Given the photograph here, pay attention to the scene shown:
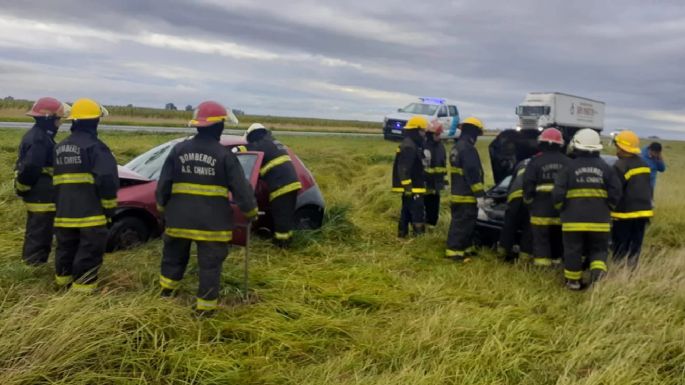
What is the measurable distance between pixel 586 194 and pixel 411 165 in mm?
2499

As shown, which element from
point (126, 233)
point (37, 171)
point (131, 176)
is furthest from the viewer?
point (131, 176)

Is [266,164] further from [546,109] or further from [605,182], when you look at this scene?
[546,109]

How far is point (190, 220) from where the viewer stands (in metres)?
4.21

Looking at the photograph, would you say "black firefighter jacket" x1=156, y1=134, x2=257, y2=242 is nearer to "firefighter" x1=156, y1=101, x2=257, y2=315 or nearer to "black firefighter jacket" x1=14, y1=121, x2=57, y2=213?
"firefighter" x1=156, y1=101, x2=257, y2=315

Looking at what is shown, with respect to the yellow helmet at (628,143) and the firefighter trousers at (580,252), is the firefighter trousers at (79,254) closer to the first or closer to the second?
the firefighter trousers at (580,252)

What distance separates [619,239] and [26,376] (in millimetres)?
5843

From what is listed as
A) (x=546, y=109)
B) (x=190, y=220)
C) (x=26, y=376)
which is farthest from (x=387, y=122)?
(x=26, y=376)

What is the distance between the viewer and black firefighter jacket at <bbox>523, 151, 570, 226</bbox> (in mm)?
5801

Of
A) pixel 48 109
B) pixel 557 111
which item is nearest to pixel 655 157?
pixel 48 109

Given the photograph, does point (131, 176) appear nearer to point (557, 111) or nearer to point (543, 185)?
point (543, 185)

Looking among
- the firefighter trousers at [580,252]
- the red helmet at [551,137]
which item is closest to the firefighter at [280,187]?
the red helmet at [551,137]

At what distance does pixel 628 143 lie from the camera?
240 inches

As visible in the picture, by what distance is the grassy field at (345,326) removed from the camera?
3.32 m

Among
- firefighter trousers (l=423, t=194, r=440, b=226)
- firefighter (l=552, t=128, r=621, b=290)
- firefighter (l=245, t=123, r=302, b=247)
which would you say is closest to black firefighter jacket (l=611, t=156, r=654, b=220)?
firefighter (l=552, t=128, r=621, b=290)
